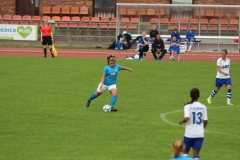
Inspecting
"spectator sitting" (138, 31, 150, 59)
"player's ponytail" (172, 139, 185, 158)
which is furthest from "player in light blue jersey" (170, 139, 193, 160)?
"spectator sitting" (138, 31, 150, 59)

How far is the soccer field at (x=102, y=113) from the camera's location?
48.0ft

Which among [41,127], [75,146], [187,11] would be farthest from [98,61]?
[75,146]

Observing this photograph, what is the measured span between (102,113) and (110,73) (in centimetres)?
139

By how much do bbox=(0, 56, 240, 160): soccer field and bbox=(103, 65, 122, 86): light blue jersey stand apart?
3.35 ft

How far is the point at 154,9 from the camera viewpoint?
43.0 m

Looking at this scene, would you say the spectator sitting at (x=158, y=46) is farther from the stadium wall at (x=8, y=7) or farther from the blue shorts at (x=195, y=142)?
the blue shorts at (x=195, y=142)

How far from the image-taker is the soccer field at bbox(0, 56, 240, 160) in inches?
576

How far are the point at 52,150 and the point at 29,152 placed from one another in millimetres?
530

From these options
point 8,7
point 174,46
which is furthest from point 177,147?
point 8,7

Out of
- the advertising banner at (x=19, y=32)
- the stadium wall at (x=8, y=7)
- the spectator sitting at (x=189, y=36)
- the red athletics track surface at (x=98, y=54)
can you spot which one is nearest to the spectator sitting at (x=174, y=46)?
the red athletics track surface at (x=98, y=54)

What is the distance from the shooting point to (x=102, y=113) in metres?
19.7

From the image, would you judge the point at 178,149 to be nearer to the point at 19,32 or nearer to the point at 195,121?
the point at 195,121

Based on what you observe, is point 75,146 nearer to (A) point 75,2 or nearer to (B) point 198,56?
(B) point 198,56

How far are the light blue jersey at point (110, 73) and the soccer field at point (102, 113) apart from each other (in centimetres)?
102
